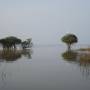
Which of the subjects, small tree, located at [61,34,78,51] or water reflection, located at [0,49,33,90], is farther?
small tree, located at [61,34,78,51]

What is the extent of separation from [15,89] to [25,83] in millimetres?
2681

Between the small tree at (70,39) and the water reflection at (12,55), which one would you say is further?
the small tree at (70,39)

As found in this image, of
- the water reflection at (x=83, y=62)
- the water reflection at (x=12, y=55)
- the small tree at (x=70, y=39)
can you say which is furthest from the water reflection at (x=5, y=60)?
the small tree at (x=70, y=39)

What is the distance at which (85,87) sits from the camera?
20.7 metres

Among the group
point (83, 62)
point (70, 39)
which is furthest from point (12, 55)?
point (83, 62)

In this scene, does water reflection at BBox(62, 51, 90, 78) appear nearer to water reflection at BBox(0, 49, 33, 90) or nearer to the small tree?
water reflection at BBox(0, 49, 33, 90)

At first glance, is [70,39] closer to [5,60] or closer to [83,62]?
[5,60]

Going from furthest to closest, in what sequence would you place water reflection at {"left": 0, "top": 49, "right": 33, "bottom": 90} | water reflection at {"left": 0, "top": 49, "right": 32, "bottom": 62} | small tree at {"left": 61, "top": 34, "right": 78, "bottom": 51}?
small tree at {"left": 61, "top": 34, "right": 78, "bottom": 51} → water reflection at {"left": 0, "top": 49, "right": 32, "bottom": 62} → water reflection at {"left": 0, "top": 49, "right": 33, "bottom": 90}

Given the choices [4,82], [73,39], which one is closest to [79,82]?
[4,82]

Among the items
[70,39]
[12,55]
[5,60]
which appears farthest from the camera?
[70,39]

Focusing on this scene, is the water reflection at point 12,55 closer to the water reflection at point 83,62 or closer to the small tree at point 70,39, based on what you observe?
the water reflection at point 83,62

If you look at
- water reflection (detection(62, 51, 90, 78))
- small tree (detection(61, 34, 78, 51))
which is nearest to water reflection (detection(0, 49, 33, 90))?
water reflection (detection(62, 51, 90, 78))

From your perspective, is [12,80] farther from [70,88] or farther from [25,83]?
[70,88]

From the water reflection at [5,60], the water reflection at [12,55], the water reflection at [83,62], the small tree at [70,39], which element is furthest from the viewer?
the small tree at [70,39]
